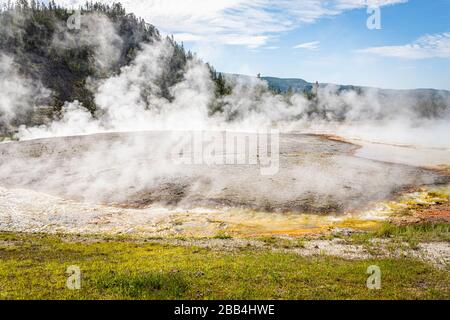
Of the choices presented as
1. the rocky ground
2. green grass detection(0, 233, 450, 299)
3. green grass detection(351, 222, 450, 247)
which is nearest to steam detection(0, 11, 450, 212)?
the rocky ground

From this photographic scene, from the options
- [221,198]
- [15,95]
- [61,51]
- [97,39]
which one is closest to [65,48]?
[61,51]

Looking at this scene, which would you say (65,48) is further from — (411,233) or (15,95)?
(411,233)

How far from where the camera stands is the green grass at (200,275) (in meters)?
11.1

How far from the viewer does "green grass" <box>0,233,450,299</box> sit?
11.1 m

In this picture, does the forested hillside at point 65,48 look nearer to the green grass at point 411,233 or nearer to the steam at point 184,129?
the steam at point 184,129

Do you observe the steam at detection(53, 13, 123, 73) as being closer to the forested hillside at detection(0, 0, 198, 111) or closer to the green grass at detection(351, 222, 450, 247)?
the forested hillside at detection(0, 0, 198, 111)

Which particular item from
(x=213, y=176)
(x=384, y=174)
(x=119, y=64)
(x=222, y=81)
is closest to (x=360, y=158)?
(x=384, y=174)

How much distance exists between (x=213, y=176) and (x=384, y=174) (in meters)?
13.7

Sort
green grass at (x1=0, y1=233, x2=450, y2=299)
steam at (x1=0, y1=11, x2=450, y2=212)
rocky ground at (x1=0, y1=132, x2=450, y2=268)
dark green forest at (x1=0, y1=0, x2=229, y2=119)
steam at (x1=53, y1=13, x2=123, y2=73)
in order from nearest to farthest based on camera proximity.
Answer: green grass at (x1=0, y1=233, x2=450, y2=299) < rocky ground at (x1=0, y1=132, x2=450, y2=268) < steam at (x1=0, y1=11, x2=450, y2=212) < dark green forest at (x1=0, y1=0, x2=229, y2=119) < steam at (x1=53, y1=13, x2=123, y2=73)

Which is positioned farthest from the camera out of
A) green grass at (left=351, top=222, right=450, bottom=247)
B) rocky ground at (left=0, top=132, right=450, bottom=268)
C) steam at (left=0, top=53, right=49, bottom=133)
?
steam at (left=0, top=53, right=49, bottom=133)

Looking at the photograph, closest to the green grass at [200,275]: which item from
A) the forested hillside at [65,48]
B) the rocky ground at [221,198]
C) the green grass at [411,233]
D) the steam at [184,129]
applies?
the rocky ground at [221,198]

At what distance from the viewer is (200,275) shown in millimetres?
12953
